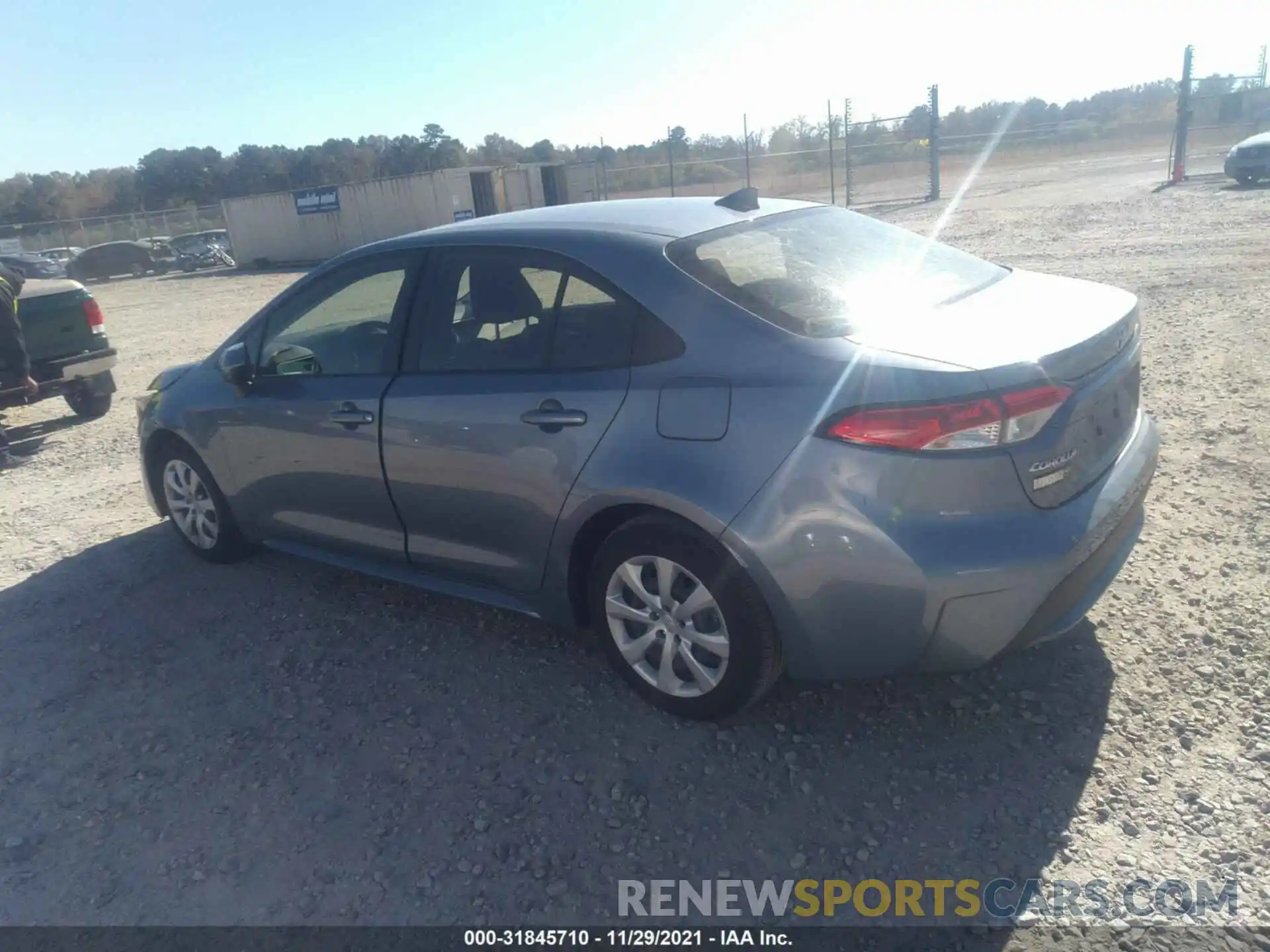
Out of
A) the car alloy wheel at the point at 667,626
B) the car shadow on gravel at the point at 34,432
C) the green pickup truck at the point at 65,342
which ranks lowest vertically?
the car shadow on gravel at the point at 34,432

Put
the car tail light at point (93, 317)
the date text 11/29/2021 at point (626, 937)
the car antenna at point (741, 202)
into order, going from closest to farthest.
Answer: the date text 11/29/2021 at point (626, 937)
the car antenna at point (741, 202)
the car tail light at point (93, 317)

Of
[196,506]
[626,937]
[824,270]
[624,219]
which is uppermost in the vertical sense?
[624,219]

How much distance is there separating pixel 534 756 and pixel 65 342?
7.37m

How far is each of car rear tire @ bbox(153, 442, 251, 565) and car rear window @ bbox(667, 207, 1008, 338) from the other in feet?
9.35

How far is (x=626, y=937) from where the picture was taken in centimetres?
247

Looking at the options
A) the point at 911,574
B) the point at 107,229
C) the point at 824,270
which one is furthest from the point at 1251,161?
the point at 107,229

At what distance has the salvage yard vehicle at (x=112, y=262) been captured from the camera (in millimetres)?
33844

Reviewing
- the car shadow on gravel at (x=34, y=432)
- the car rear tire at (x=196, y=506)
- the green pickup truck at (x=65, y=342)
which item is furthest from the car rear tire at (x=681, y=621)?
the green pickup truck at (x=65, y=342)

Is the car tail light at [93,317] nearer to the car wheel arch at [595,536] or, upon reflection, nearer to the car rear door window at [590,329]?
the car rear door window at [590,329]

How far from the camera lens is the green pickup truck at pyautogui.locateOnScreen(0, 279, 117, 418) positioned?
8.23 meters

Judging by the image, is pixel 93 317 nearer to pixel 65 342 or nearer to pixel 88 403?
pixel 65 342

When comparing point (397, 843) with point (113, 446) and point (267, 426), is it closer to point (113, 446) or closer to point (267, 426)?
point (267, 426)

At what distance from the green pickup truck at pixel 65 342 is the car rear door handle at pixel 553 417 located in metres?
6.57

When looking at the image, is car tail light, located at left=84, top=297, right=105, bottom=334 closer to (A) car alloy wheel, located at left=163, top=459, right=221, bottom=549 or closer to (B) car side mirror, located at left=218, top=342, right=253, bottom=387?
(A) car alloy wheel, located at left=163, top=459, right=221, bottom=549
